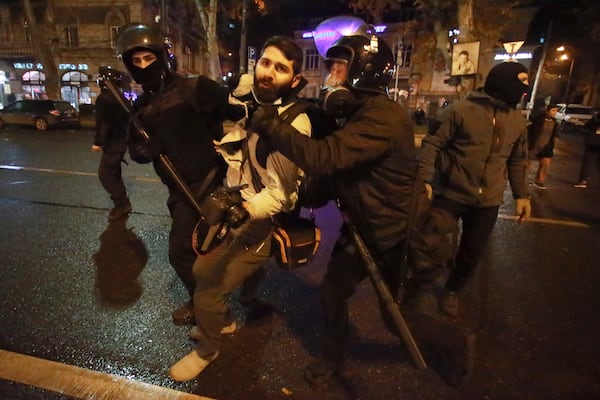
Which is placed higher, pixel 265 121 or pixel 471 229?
pixel 265 121

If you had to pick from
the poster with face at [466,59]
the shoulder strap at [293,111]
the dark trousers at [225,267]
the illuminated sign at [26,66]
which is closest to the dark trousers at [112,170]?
the dark trousers at [225,267]

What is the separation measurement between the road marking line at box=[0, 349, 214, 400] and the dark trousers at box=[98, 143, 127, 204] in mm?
3016

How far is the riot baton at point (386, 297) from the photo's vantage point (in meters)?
1.92

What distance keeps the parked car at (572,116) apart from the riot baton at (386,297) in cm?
2973

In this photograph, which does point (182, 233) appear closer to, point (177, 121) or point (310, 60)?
point (177, 121)

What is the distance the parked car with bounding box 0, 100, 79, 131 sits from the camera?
16.6 meters

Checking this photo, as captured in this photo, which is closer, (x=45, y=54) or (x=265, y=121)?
(x=265, y=121)

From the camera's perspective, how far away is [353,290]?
2.05 metres

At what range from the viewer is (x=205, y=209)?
1876mm

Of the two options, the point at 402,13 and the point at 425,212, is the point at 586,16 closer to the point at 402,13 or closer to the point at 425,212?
the point at 402,13

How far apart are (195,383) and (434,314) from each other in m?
1.90

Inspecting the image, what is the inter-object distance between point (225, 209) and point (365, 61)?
3.17ft

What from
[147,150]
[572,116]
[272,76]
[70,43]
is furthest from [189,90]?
[70,43]

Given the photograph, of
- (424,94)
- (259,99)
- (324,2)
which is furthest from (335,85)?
(324,2)
